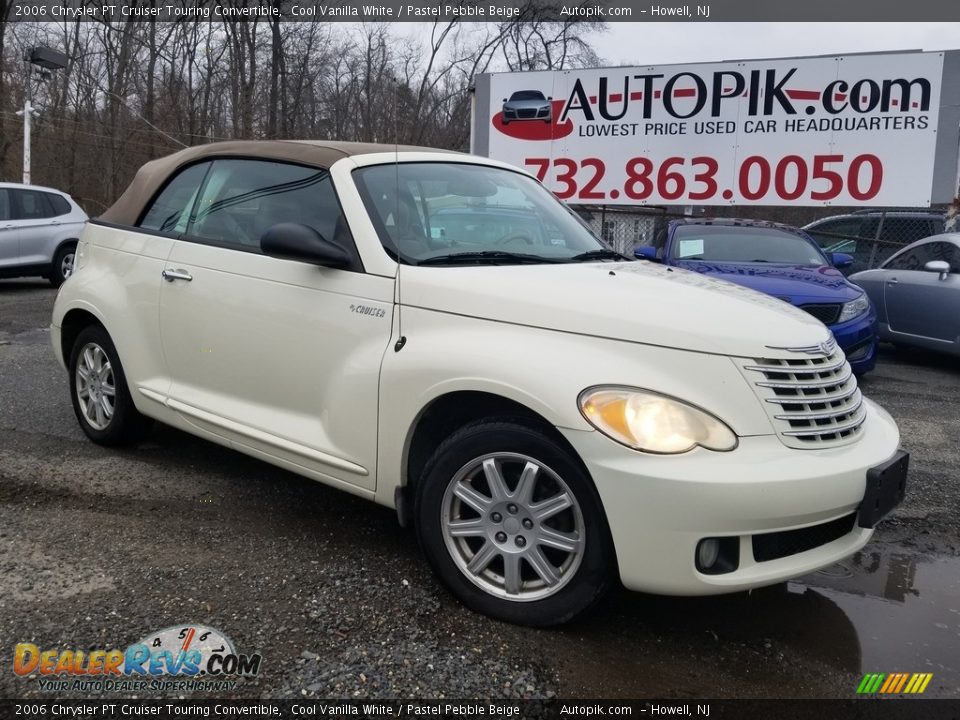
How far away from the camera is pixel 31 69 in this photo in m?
23.3

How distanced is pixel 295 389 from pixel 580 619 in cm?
149

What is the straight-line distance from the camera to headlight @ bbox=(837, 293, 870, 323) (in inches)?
263

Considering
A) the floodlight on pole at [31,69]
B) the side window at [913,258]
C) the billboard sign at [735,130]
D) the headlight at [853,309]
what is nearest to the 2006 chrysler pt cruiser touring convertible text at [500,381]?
the headlight at [853,309]

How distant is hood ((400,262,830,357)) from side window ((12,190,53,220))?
11587 millimetres

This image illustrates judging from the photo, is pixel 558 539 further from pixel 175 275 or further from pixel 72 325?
pixel 72 325

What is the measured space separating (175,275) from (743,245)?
229 inches

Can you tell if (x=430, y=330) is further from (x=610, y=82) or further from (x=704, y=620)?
(x=610, y=82)

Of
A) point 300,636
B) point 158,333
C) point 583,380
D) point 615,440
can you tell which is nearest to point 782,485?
point 615,440

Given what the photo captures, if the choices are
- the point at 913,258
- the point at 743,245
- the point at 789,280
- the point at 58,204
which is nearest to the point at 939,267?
the point at 913,258

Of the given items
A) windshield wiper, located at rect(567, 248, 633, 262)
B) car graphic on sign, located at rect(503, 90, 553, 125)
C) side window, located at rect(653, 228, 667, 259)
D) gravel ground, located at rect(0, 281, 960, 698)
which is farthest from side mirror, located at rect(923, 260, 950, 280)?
car graphic on sign, located at rect(503, 90, 553, 125)

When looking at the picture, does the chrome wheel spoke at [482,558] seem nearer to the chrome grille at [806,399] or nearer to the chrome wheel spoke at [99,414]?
the chrome grille at [806,399]

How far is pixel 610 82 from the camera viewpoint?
A: 13.3 meters

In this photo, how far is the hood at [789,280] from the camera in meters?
6.64

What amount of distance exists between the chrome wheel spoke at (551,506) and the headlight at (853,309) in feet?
16.0
